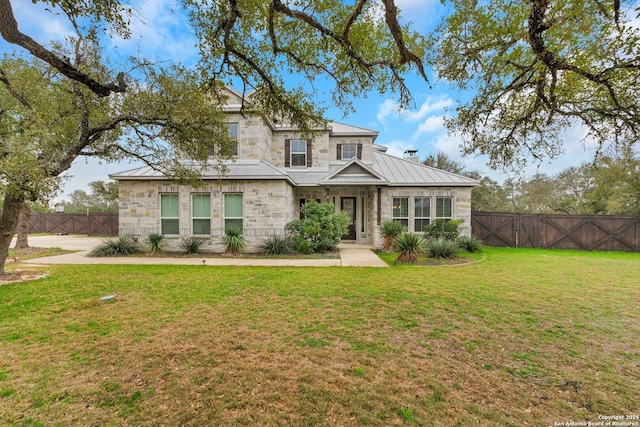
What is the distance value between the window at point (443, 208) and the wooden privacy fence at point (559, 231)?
2382 mm

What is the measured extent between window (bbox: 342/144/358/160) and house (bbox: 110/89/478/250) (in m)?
0.70

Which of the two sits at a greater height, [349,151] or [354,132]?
[354,132]

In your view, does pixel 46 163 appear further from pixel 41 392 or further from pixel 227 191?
pixel 227 191

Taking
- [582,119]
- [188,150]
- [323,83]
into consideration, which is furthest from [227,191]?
[582,119]

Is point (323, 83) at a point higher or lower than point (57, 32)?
lower

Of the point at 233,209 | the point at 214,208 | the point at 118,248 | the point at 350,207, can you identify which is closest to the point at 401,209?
the point at 350,207

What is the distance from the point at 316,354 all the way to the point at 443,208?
41.5 ft

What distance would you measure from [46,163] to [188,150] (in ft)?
10.4

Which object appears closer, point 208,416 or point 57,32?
point 208,416

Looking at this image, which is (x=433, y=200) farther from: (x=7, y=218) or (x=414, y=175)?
(x=7, y=218)

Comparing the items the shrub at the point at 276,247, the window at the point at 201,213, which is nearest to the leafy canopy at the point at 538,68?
the shrub at the point at 276,247

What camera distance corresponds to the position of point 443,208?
1406cm

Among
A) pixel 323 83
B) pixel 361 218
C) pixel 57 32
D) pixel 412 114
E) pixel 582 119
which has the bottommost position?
pixel 361 218

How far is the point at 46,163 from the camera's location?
602cm
